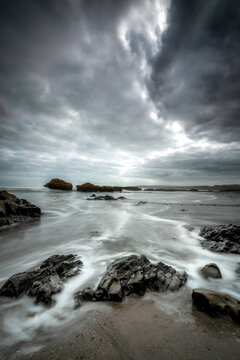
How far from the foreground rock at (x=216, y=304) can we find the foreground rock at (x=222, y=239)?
9.03 feet

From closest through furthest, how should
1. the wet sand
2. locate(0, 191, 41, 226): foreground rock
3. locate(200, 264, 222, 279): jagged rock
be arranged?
the wet sand → locate(200, 264, 222, 279): jagged rock → locate(0, 191, 41, 226): foreground rock

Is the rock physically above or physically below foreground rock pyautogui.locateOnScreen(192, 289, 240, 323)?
above

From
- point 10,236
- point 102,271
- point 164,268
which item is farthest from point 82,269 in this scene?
point 10,236

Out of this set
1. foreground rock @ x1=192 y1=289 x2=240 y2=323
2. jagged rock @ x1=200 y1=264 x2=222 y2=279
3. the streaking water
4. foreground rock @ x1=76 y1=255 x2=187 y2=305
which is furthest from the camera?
jagged rock @ x1=200 y1=264 x2=222 y2=279

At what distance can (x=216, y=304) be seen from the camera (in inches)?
75.0

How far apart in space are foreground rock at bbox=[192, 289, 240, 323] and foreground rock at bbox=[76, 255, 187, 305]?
0.52 meters

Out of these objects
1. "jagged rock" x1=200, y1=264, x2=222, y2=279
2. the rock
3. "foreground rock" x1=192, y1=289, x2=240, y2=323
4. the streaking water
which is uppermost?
the rock

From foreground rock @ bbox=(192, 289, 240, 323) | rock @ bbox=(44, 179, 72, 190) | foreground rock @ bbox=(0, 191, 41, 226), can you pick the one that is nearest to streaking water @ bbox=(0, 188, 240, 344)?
foreground rock @ bbox=(192, 289, 240, 323)

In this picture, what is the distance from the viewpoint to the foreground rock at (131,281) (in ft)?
7.56

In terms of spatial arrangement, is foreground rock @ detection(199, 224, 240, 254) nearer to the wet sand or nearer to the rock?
the wet sand

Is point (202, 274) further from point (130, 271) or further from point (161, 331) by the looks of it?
point (161, 331)

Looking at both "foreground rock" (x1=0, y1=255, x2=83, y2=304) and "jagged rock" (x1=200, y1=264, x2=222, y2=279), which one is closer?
"foreground rock" (x1=0, y1=255, x2=83, y2=304)

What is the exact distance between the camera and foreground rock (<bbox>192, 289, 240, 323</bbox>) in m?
1.83

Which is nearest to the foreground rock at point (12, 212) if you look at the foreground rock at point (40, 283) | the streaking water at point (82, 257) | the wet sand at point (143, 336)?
the streaking water at point (82, 257)
